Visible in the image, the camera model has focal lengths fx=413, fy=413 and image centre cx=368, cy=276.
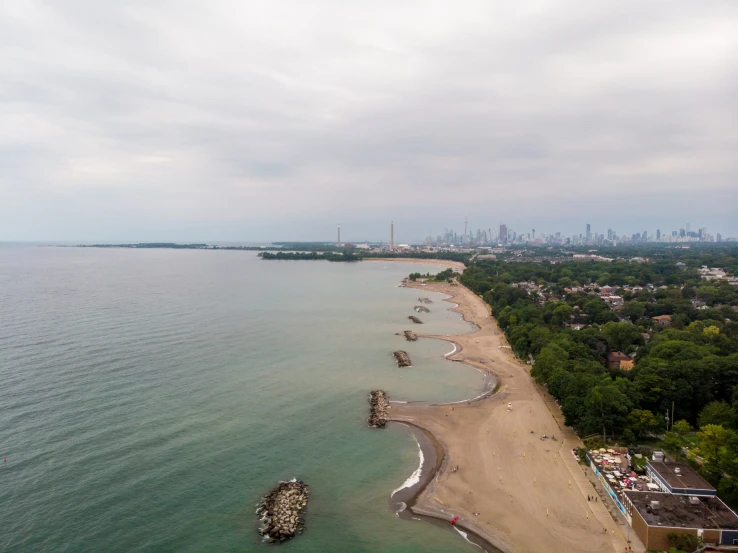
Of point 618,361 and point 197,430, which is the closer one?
point 197,430

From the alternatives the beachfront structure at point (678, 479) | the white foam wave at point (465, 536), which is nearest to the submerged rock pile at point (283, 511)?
the white foam wave at point (465, 536)

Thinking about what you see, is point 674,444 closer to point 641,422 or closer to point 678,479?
point 678,479

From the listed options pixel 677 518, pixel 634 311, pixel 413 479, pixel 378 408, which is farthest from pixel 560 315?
pixel 413 479

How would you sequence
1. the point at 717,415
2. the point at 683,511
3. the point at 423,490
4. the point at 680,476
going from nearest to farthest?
1. the point at 683,511
2. the point at 680,476
3. the point at 423,490
4. the point at 717,415

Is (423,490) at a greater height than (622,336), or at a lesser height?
lesser

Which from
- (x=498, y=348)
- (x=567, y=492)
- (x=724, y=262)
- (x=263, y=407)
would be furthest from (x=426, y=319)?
(x=724, y=262)

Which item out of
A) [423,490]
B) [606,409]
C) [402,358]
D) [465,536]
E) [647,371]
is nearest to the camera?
[465,536]

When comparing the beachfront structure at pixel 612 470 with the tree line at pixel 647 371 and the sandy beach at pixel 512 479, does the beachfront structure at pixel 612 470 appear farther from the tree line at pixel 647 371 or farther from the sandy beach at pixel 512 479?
the tree line at pixel 647 371
